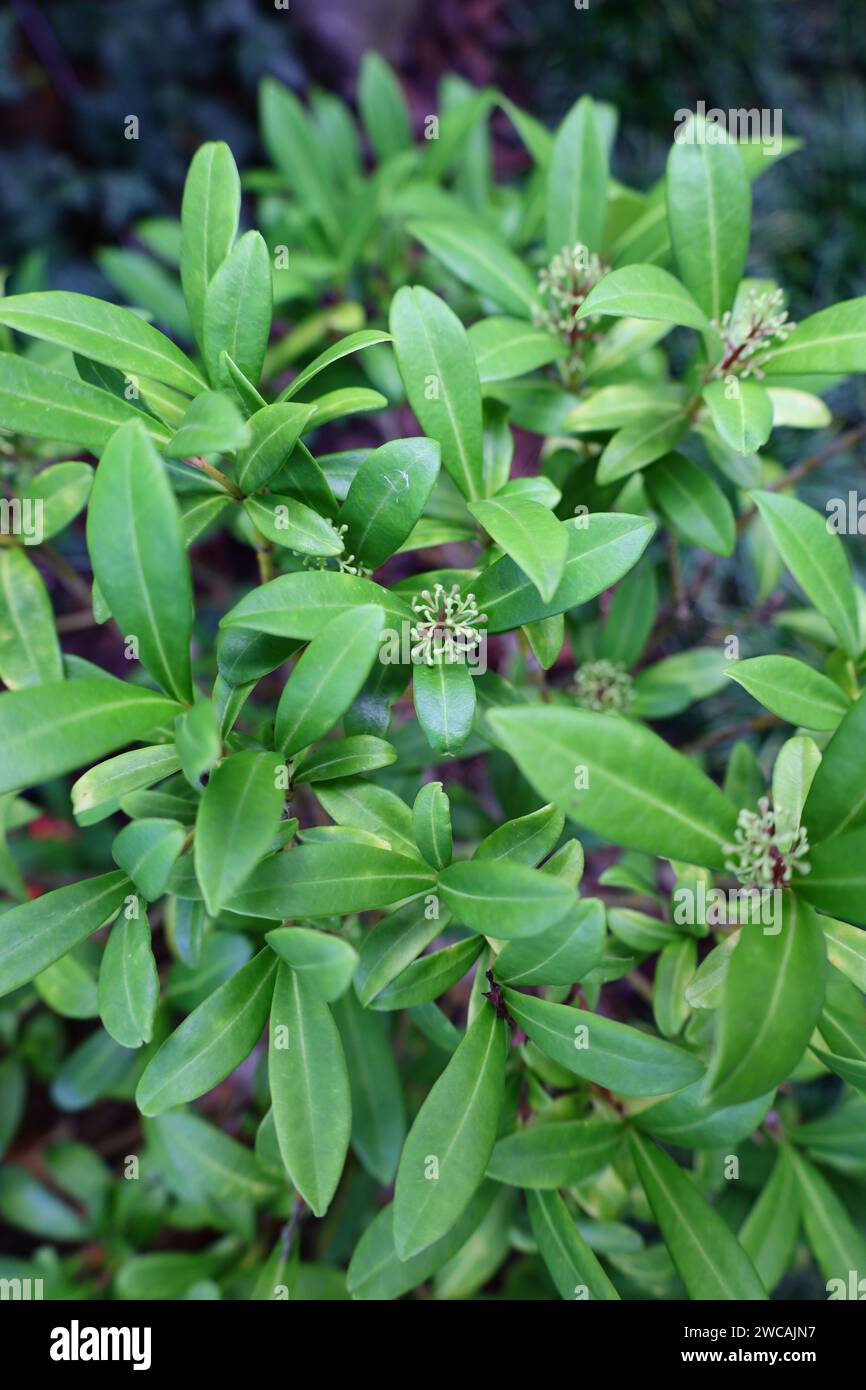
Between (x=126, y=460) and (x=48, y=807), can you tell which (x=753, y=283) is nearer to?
(x=126, y=460)

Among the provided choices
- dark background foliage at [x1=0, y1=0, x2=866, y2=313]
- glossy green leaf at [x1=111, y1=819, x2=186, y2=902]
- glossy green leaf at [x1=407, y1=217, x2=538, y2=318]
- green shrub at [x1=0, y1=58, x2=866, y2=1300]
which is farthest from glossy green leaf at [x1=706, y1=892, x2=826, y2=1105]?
dark background foliage at [x1=0, y1=0, x2=866, y2=313]

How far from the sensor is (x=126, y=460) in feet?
2.38

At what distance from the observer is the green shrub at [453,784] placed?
2.50 feet

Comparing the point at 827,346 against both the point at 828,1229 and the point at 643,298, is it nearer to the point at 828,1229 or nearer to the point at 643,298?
the point at 643,298

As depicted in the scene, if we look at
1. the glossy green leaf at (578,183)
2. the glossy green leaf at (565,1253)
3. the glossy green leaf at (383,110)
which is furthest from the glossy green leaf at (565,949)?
the glossy green leaf at (383,110)

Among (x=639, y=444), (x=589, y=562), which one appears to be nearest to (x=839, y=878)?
(x=589, y=562)

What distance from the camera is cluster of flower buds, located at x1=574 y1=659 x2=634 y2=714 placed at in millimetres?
1343

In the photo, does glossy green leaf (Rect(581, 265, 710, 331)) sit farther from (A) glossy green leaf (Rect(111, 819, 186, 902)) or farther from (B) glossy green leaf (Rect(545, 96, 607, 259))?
(A) glossy green leaf (Rect(111, 819, 186, 902))

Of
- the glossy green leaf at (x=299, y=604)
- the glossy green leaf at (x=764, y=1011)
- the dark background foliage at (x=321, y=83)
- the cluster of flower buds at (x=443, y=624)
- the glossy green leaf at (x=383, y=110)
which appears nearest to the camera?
the glossy green leaf at (x=764, y=1011)

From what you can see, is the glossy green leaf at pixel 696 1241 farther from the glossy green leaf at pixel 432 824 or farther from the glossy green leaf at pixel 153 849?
the glossy green leaf at pixel 153 849

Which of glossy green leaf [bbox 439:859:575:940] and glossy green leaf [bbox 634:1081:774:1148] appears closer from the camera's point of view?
glossy green leaf [bbox 439:859:575:940]
